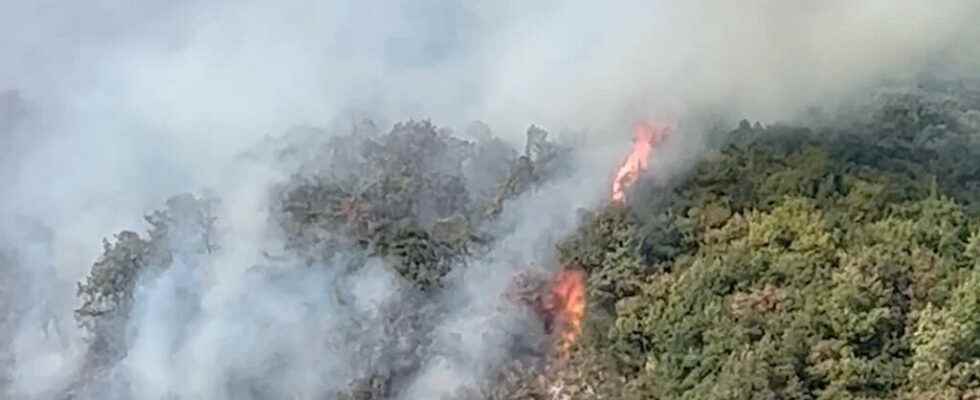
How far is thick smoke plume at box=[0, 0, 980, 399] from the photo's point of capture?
30.7 metres

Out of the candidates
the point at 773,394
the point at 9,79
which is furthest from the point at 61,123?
the point at 773,394

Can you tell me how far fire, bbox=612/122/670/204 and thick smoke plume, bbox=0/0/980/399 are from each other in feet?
1.60

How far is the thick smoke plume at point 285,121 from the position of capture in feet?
101

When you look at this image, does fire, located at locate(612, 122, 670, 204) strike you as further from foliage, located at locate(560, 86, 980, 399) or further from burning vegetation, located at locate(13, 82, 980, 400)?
foliage, located at locate(560, 86, 980, 399)

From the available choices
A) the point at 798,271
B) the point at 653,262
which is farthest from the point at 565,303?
the point at 798,271

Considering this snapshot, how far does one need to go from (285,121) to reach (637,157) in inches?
443

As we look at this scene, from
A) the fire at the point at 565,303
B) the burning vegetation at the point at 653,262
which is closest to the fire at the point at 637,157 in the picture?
the burning vegetation at the point at 653,262

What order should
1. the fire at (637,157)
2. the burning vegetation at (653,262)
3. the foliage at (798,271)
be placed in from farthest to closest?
the fire at (637,157)
the burning vegetation at (653,262)
the foliage at (798,271)

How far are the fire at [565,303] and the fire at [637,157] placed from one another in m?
2.09

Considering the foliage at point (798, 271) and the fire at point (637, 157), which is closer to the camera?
the foliage at point (798, 271)

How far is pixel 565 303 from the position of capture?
30250mm

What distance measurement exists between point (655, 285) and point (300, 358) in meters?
6.98

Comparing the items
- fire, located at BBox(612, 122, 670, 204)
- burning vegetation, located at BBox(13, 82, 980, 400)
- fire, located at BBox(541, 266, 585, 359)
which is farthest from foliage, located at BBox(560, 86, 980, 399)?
fire, located at BBox(612, 122, 670, 204)

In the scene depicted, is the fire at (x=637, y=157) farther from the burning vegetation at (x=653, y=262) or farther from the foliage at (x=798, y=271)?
the foliage at (x=798, y=271)
